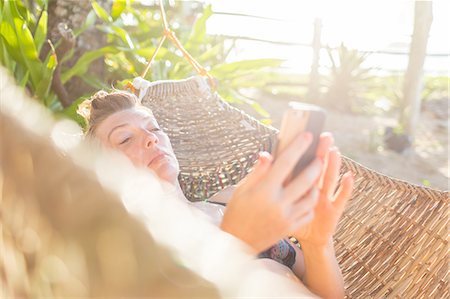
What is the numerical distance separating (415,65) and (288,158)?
4435mm

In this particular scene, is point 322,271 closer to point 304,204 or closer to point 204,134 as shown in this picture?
point 304,204

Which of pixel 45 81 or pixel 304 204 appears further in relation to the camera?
pixel 45 81

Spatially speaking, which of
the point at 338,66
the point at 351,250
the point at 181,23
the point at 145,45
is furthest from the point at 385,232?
the point at 338,66

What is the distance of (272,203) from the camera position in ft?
2.39

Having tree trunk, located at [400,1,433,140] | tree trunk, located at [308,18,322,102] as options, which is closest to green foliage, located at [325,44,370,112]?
tree trunk, located at [308,18,322,102]

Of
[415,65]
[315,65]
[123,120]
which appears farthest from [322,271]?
[315,65]

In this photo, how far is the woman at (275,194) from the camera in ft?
2.41

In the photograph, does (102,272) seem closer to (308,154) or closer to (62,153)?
(62,153)

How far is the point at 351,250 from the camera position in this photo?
150cm

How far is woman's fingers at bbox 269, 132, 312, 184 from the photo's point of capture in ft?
2.43

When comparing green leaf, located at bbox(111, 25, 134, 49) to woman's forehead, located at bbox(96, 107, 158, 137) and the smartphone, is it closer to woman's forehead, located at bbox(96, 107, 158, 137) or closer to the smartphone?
woman's forehead, located at bbox(96, 107, 158, 137)

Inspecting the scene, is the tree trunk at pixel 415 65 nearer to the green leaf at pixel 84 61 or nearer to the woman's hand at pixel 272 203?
the green leaf at pixel 84 61

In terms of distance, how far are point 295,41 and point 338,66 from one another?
487mm

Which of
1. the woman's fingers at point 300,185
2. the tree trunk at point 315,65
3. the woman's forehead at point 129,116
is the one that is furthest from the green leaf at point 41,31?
the tree trunk at point 315,65
